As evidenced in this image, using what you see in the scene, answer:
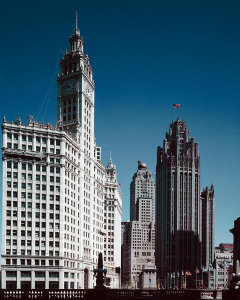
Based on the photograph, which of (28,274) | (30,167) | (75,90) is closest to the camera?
(28,274)

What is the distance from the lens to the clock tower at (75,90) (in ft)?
533

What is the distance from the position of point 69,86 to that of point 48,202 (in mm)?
44382

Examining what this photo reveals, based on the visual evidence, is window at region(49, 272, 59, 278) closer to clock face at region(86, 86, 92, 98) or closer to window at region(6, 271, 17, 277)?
window at region(6, 271, 17, 277)

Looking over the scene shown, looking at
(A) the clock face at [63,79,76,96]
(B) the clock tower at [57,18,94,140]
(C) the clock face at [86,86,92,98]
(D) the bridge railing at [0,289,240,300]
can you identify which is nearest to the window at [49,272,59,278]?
(B) the clock tower at [57,18,94,140]

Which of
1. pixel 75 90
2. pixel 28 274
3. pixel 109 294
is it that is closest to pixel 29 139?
pixel 75 90

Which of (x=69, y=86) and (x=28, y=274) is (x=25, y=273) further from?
(x=69, y=86)

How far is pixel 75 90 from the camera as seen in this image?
6462 inches

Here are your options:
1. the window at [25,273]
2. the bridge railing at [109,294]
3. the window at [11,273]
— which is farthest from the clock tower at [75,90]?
the bridge railing at [109,294]

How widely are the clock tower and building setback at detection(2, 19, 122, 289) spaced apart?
36 cm

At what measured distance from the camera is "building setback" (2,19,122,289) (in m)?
136

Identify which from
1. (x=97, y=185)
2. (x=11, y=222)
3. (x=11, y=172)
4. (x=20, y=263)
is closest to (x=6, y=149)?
(x=11, y=172)

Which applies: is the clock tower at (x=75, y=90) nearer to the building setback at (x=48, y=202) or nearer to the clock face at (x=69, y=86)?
the clock face at (x=69, y=86)

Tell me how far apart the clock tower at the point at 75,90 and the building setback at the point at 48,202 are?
0.36m

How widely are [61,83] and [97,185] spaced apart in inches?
1547
